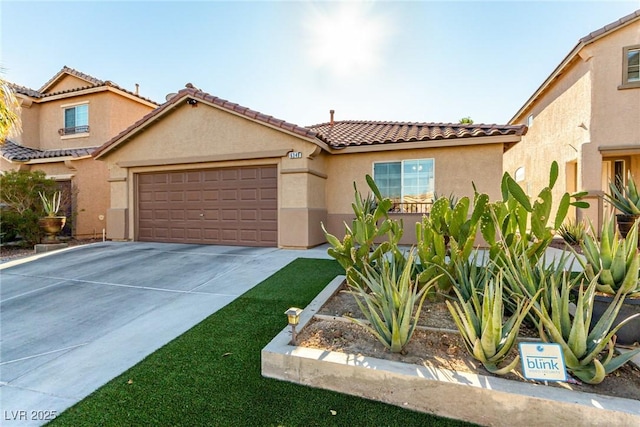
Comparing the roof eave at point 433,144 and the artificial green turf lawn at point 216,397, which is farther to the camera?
the roof eave at point 433,144

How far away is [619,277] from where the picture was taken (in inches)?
136

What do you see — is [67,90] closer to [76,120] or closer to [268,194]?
[76,120]

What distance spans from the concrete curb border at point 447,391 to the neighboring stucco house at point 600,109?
34.8 ft

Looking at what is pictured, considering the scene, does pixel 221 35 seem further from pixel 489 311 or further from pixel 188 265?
pixel 489 311

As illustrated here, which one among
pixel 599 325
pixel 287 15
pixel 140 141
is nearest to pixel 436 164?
pixel 287 15

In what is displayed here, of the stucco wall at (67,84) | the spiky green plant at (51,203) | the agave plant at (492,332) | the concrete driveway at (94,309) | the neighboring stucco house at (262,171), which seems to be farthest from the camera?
the stucco wall at (67,84)

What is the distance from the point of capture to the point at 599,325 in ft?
9.36

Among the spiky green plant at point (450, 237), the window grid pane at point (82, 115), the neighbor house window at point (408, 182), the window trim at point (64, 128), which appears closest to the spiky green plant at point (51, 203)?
the window trim at point (64, 128)

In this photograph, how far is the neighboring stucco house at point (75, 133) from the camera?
14000 mm

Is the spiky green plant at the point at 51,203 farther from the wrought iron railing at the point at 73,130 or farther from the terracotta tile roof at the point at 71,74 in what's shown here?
→ the terracotta tile roof at the point at 71,74

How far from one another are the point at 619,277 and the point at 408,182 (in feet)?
25.0

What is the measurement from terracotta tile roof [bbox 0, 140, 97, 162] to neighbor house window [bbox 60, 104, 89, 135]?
105cm

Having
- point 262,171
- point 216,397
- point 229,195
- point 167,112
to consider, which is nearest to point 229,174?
point 229,195

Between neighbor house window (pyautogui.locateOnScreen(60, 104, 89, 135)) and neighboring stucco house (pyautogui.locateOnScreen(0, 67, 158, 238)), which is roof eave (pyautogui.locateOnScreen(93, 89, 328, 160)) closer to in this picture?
neighboring stucco house (pyautogui.locateOnScreen(0, 67, 158, 238))
